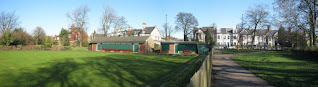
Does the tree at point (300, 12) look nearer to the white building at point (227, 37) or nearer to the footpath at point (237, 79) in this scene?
the footpath at point (237, 79)

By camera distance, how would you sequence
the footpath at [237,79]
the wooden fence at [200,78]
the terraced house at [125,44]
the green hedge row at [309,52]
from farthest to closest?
the terraced house at [125,44], the green hedge row at [309,52], the footpath at [237,79], the wooden fence at [200,78]

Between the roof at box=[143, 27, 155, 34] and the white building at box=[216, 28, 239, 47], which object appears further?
the roof at box=[143, 27, 155, 34]

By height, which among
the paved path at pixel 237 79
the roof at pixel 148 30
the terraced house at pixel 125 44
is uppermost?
the roof at pixel 148 30

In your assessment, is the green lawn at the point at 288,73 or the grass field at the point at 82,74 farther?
the grass field at the point at 82,74

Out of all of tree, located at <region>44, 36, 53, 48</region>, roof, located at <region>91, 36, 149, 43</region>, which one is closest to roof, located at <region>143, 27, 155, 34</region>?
roof, located at <region>91, 36, 149, 43</region>

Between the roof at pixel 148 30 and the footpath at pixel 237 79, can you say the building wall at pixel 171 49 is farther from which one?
the roof at pixel 148 30

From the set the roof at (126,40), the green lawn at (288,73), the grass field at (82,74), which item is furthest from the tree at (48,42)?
the green lawn at (288,73)

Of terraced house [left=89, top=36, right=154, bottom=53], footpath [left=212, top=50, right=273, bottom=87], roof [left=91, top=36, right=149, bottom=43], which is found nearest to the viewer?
footpath [left=212, top=50, right=273, bottom=87]

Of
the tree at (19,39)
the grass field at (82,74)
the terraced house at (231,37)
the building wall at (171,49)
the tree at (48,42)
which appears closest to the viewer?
the grass field at (82,74)

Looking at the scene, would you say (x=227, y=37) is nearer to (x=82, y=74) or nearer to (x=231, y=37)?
(x=231, y=37)

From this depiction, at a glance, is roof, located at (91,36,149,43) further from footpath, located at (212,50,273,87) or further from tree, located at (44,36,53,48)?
footpath, located at (212,50,273,87)

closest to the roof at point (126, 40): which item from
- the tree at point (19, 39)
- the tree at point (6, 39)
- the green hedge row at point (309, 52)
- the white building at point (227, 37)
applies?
the tree at point (19, 39)

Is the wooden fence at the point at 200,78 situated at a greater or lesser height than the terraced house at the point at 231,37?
lesser

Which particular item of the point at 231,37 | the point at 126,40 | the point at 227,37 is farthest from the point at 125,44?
the point at 231,37
